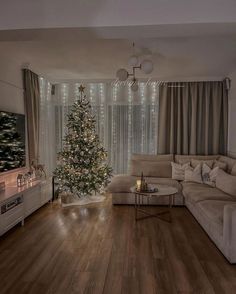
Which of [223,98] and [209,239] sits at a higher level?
[223,98]

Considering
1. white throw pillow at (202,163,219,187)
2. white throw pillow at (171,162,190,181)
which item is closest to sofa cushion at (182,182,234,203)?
white throw pillow at (202,163,219,187)

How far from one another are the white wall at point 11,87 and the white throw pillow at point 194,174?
343 cm

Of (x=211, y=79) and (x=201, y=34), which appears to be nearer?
(x=201, y=34)

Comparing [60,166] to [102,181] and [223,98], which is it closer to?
[102,181]

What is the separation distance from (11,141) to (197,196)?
3.11m

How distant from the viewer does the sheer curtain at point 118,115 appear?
619 cm

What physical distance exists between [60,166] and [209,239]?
320 cm

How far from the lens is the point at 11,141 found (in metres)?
4.16

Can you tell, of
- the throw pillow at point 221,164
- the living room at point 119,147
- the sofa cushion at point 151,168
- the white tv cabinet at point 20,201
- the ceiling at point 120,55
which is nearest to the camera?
the living room at point 119,147

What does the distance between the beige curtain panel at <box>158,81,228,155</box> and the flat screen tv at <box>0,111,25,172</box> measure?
122 inches

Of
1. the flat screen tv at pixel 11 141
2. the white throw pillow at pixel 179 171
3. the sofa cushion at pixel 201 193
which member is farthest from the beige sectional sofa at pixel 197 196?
the flat screen tv at pixel 11 141

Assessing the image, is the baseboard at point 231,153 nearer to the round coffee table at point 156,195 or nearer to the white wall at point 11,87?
the round coffee table at point 156,195

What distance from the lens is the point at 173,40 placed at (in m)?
3.54

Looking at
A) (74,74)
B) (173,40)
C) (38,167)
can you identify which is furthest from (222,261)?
(74,74)
